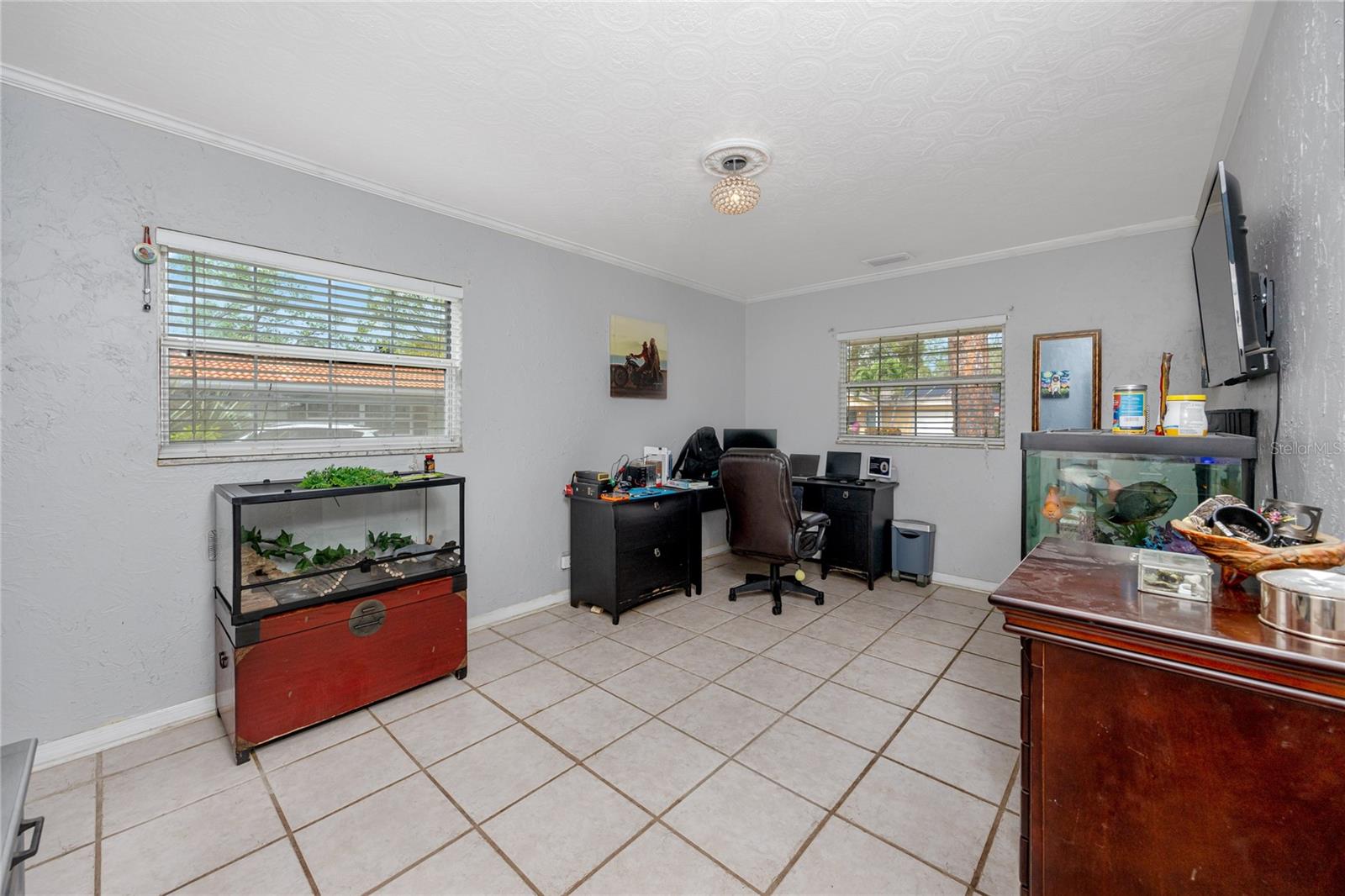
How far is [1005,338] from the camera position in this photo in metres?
4.02

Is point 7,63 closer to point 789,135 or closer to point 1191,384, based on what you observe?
point 789,135

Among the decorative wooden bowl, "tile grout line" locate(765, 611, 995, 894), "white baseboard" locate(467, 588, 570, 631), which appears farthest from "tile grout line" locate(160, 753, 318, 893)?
the decorative wooden bowl

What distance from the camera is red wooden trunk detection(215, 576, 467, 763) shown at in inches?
82.9

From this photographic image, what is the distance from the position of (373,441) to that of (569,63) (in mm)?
2168

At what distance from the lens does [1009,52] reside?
6.13 feet

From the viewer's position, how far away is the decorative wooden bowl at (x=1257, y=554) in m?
0.90

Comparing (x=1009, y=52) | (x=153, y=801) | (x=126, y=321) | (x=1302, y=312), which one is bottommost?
(x=153, y=801)

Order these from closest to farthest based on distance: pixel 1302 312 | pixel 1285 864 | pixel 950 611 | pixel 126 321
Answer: pixel 1285 864 → pixel 1302 312 → pixel 126 321 → pixel 950 611

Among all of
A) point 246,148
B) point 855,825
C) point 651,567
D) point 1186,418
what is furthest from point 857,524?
point 246,148

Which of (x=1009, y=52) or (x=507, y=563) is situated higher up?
(x=1009, y=52)

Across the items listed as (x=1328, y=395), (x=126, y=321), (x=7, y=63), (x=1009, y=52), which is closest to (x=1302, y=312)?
(x=1328, y=395)

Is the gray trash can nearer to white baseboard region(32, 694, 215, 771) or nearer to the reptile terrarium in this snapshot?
the reptile terrarium

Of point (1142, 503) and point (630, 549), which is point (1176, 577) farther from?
point (630, 549)

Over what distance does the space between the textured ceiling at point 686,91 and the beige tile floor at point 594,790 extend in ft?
8.67
